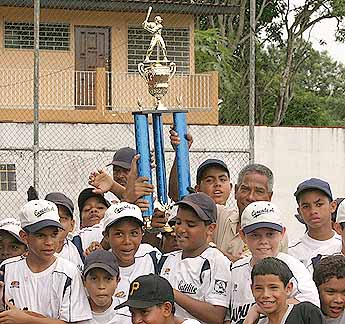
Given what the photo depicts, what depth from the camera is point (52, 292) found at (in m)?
5.43

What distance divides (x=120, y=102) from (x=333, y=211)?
12798mm

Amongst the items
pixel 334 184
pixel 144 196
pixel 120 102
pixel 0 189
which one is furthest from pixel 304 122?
pixel 144 196

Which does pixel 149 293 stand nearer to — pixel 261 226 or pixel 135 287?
pixel 135 287

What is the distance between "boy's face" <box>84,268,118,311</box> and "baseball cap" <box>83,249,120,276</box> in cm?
3

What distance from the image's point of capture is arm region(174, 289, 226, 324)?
5293 mm

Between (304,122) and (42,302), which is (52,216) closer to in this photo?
(42,302)

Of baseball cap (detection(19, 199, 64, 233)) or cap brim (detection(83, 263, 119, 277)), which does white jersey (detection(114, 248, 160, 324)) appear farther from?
baseball cap (detection(19, 199, 64, 233))

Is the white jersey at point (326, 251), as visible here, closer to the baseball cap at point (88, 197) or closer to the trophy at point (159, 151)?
the trophy at point (159, 151)

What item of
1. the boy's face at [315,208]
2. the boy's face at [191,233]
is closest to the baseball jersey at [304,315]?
the boy's face at [191,233]

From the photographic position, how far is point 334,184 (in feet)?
51.1

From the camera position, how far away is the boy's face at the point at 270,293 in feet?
15.7

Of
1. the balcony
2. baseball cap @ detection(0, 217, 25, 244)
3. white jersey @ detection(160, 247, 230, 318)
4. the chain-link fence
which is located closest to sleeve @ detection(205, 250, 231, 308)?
white jersey @ detection(160, 247, 230, 318)

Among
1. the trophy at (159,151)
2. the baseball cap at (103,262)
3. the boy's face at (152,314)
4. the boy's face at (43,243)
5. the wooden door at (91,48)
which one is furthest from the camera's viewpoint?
the wooden door at (91,48)

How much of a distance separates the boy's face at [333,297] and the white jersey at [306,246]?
0.95 meters
